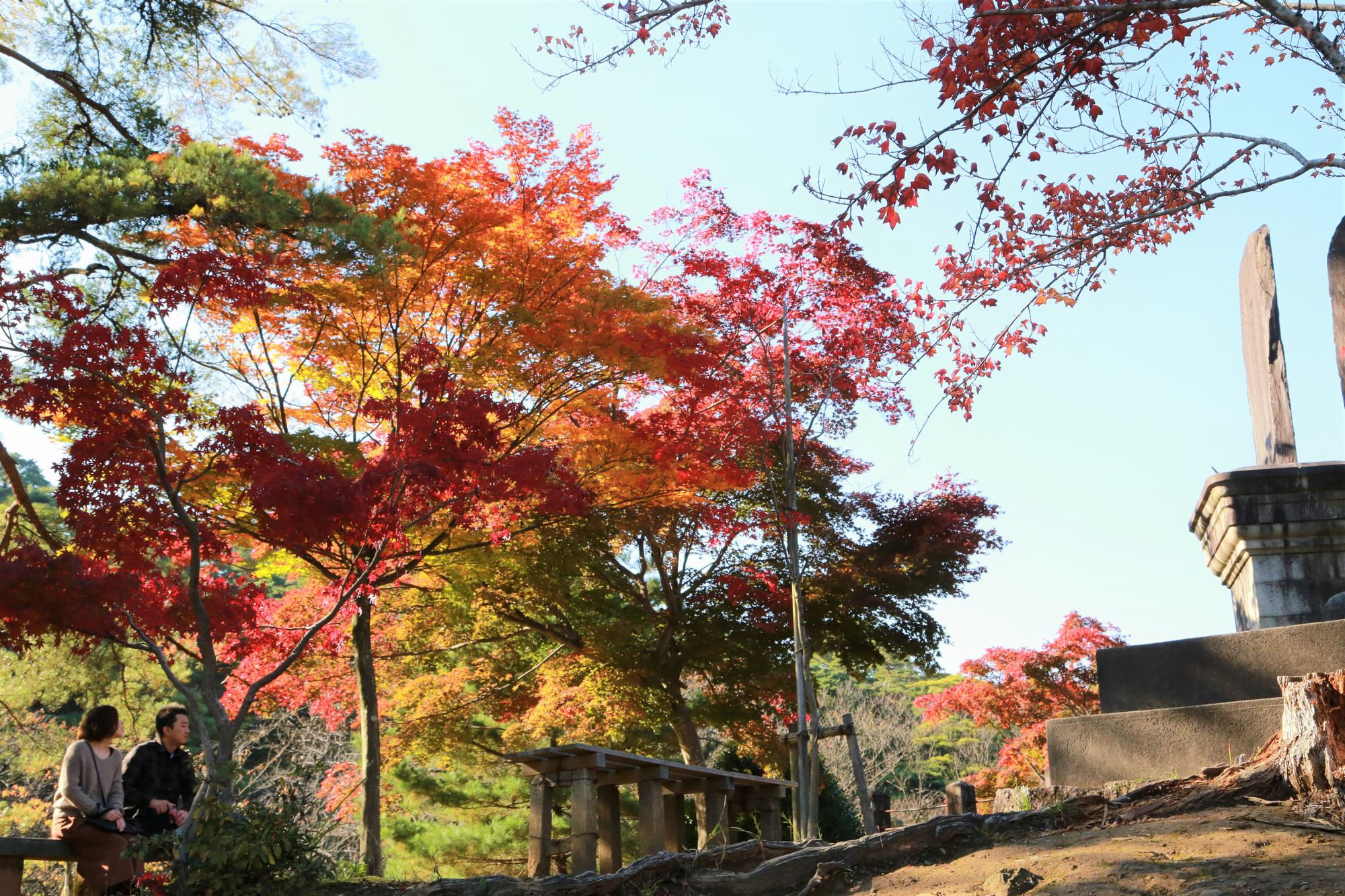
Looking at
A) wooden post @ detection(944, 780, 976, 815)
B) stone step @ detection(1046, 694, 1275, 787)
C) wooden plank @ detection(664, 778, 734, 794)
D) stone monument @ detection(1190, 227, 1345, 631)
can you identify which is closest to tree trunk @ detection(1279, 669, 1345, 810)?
stone step @ detection(1046, 694, 1275, 787)

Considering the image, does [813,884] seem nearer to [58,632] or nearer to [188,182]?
[58,632]

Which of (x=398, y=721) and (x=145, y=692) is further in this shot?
(x=145, y=692)

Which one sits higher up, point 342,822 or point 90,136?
point 90,136

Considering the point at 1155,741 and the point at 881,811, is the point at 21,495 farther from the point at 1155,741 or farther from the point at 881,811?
the point at 1155,741

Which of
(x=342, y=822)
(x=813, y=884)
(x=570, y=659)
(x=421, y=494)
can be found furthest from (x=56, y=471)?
(x=342, y=822)

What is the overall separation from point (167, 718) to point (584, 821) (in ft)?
9.53

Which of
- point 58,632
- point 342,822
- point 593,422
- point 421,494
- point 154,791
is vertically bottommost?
point 342,822

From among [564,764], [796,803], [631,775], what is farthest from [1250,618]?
[796,803]

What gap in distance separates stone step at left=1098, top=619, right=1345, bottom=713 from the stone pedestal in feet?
3.82

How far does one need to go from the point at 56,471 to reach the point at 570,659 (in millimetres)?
8671

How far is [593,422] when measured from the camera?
12.5 metres

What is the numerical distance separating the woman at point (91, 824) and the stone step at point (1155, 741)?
4992 mm

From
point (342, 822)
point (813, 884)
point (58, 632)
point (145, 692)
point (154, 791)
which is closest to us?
point (813, 884)

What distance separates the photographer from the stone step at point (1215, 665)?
604 centimetres
